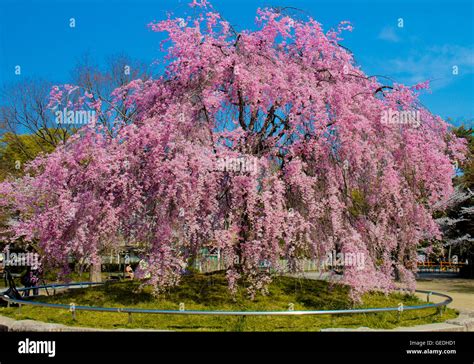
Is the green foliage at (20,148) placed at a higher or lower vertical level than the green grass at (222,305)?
higher

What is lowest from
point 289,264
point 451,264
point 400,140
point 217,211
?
point 451,264

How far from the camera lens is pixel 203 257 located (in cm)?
1319

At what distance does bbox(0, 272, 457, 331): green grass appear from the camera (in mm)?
10789

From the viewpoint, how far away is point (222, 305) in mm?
12500

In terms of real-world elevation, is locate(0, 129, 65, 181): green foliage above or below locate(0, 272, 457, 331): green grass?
above

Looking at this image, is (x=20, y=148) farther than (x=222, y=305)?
Yes

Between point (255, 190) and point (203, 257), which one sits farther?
point (203, 257)

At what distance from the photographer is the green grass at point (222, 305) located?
10789 millimetres

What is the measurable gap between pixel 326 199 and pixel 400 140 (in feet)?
9.70

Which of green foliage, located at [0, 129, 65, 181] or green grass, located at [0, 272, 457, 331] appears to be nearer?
green grass, located at [0, 272, 457, 331]

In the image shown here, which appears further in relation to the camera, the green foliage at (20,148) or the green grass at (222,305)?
the green foliage at (20,148)
